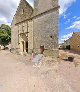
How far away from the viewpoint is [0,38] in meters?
44.6

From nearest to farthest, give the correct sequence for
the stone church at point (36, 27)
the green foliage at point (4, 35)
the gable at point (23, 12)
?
the stone church at point (36, 27) → the gable at point (23, 12) → the green foliage at point (4, 35)

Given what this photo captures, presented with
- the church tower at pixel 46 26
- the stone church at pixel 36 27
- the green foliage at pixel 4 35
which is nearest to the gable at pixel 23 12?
the stone church at pixel 36 27

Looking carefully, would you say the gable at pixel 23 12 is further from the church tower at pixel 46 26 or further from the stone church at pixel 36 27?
the church tower at pixel 46 26

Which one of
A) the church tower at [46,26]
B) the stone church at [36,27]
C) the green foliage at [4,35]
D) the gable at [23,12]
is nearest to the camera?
the church tower at [46,26]

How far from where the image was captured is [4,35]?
1727 inches

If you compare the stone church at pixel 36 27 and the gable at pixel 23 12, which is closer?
the stone church at pixel 36 27

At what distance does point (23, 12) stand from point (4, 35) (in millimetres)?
16386

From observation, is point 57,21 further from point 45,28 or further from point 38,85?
point 38,85

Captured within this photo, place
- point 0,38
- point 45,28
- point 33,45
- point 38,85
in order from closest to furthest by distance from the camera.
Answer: point 38,85, point 45,28, point 33,45, point 0,38

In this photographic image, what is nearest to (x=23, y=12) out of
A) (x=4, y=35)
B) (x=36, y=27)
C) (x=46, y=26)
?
(x=36, y=27)

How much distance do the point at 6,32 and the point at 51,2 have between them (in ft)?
80.1

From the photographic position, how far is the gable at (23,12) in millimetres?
27784

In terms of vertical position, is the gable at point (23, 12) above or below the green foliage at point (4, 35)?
above

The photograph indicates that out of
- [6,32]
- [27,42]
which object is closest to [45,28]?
[27,42]
